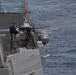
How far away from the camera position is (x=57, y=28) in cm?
8406

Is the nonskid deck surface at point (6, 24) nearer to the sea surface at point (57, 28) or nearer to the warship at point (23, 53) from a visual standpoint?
the warship at point (23, 53)

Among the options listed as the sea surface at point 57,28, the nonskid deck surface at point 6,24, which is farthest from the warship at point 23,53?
the sea surface at point 57,28

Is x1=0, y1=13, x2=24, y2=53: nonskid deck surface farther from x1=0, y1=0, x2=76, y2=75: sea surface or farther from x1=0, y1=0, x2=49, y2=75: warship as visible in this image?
x1=0, y1=0, x2=76, y2=75: sea surface

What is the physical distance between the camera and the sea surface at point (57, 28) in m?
61.2

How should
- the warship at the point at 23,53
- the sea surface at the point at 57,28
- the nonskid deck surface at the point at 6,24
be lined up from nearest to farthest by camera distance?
the warship at the point at 23,53
the nonskid deck surface at the point at 6,24
the sea surface at the point at 57,28

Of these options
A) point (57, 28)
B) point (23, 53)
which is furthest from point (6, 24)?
point (57, 28)

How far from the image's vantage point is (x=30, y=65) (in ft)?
115

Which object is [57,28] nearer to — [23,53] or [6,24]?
[6,24]

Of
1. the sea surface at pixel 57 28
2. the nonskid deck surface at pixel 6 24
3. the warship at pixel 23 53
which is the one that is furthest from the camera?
the sea surface at pixel 57 28

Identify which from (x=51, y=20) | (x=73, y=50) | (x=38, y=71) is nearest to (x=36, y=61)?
(x=38, y=71)

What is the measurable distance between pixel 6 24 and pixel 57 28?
3941 cm

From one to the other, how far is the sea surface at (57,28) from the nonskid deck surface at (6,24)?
397 inches

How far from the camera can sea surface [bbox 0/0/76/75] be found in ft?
201

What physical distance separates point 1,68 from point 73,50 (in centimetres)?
3942
